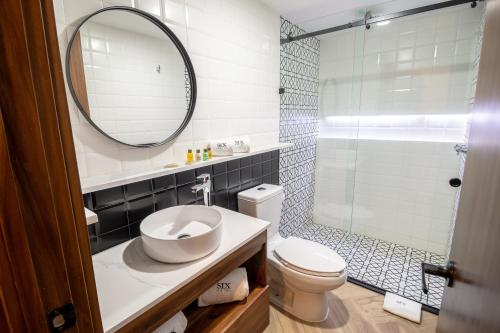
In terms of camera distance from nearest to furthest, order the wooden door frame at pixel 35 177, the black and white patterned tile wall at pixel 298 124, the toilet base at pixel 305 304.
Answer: the wooden door frame at pixel 35 177, the toilet base at pixel 305 304, the black and white patterned tile wall at pixel 298 124

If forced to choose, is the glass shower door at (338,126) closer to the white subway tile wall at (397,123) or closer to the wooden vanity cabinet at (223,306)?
the white subway tile wall at (397,123)

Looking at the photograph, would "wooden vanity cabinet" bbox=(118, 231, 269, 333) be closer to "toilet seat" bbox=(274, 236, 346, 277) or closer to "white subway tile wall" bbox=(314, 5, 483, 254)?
"toilet seat" bbox=(274, 236, 346, 277)

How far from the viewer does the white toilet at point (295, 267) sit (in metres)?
1.52

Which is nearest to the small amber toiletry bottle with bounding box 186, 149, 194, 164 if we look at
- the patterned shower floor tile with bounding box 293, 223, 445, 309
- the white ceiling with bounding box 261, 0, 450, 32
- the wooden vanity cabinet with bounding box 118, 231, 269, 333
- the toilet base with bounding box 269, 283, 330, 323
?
the wooden vanity cabinet with bounding box 118, 231, 269, 333

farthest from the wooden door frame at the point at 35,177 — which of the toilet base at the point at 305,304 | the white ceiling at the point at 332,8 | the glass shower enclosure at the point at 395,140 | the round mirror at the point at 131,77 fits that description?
the glass shower enclosure at the point at 395,140

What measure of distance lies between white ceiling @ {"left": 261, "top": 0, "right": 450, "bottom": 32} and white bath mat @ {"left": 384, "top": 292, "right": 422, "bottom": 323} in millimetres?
2354

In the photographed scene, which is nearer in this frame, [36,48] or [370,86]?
[36,48]

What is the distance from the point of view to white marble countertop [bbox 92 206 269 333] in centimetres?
81

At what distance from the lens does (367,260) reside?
7.80 ft

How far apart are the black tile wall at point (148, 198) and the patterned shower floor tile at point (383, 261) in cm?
131

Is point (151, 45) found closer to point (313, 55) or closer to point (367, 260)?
point (313, 55)

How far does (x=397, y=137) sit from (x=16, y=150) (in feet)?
9.59

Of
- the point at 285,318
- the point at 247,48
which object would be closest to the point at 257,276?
→ the point at 285,318

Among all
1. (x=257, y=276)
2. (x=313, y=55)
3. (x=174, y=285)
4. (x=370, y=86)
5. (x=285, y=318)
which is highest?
(x=313, y=55)
